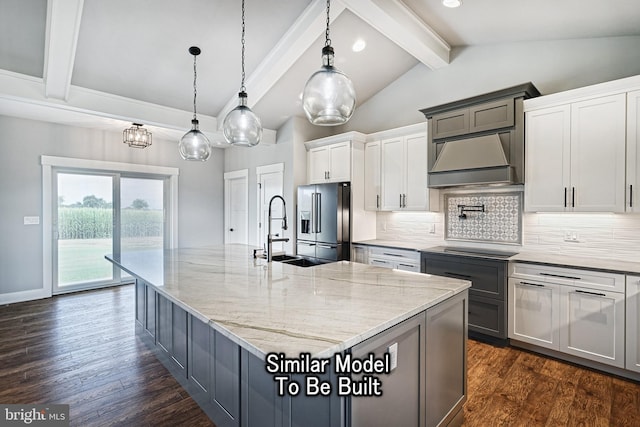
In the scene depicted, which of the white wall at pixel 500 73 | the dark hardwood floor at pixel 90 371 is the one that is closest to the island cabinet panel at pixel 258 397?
the dark hardwood floor at pixel 90 371

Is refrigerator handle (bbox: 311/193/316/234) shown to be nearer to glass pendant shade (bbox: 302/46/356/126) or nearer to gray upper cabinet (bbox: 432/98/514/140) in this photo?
gray upper cabinet (bbox: 432/98/514/140)

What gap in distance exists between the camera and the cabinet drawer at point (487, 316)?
3.12m

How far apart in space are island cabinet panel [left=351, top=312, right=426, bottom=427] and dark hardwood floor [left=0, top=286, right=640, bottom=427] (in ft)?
2.86

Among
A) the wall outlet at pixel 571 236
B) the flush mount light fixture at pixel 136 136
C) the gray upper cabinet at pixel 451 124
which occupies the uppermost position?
the flush mount light fixture at pixel 136 136

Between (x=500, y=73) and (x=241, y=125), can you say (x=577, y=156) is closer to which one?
(x=500, y=73)

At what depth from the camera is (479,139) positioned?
3.37 m

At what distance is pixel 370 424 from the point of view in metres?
1.31

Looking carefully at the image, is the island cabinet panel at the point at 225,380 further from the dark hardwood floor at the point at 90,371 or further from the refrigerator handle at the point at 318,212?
the refrigerator handle at the point at 318,212

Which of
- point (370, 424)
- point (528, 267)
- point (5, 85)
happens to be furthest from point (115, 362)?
point (528, 267)

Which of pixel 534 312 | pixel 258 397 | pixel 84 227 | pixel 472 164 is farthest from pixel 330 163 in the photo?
pixel 84 227

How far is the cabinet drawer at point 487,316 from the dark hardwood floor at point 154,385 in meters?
0.17

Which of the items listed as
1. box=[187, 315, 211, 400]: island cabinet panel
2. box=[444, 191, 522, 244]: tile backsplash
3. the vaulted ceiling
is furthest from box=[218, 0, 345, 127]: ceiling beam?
box=[187, 315, 211, 400]: island cabinet panel

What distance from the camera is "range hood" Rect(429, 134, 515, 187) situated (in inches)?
126

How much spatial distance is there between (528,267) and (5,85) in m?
5.67
